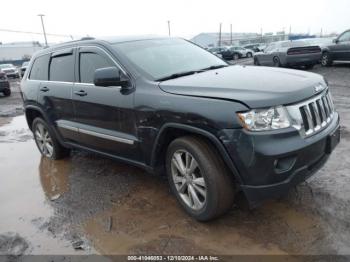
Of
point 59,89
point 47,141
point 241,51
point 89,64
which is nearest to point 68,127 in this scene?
point 59,89

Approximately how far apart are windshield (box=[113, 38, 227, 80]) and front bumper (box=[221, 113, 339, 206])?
4.44 feet

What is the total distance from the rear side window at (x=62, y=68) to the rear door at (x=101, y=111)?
20 cm

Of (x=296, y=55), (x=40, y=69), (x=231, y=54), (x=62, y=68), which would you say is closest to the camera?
(x=62, y=68)

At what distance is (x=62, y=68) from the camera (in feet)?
16.9

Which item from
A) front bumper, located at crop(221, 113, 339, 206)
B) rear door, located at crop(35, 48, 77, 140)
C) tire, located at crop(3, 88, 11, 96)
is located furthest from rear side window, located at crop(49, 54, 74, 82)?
tire, located at crop(3, 88, 11, 96)

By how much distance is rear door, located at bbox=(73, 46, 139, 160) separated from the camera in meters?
3.96

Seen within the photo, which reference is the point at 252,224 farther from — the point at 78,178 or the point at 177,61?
the point at 78,178

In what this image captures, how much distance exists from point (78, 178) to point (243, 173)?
2.92 meters

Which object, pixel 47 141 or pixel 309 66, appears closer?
pixel 47 141

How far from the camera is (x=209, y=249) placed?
10.3 ft

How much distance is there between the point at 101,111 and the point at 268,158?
2.17 m

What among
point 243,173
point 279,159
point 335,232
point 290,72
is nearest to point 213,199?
point 243,173

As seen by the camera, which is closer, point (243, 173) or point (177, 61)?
point (243, 173)

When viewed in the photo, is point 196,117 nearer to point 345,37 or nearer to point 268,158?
point 268,158
